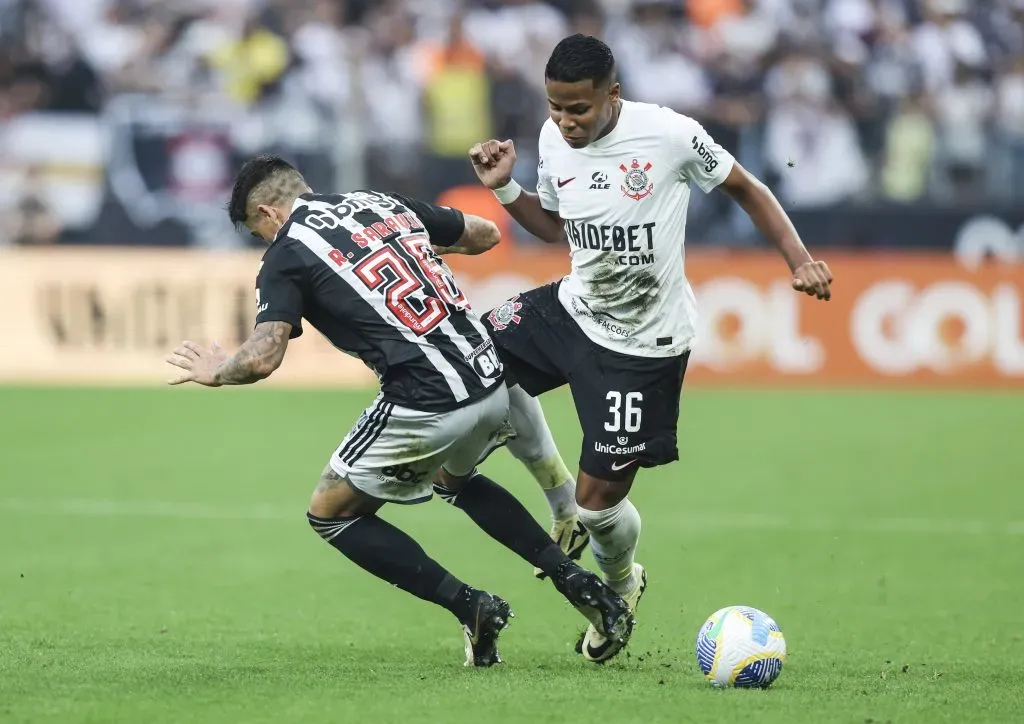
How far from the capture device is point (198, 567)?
901cm

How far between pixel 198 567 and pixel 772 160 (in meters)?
A: 9.63

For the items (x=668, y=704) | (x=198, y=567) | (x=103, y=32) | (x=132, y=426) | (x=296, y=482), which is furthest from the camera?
(x=103, y=32)

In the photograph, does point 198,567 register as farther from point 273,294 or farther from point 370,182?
point 370,182

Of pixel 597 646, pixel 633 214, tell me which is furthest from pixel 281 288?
pixel 597 646

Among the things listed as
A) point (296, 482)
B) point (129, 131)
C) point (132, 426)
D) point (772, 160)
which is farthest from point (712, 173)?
point (129, 131)

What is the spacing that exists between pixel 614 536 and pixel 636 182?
59.7 inches

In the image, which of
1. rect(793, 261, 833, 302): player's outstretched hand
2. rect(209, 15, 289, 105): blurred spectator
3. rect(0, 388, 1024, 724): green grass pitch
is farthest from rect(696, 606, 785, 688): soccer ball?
rect(209, 15, 289, 105): blurred spectator

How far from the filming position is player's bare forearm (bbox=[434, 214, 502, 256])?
690 cm

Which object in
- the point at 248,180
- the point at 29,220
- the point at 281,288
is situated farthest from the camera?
the point at 29,220

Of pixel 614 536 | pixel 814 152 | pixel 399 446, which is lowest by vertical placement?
pixel 614 536

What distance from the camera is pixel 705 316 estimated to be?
54.8 feet

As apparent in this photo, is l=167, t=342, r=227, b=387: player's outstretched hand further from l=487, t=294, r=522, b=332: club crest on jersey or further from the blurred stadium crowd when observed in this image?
the blurred stadium crowd

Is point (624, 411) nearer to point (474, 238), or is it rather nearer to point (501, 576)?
point (474, 238)

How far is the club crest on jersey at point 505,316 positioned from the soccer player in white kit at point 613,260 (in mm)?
45
